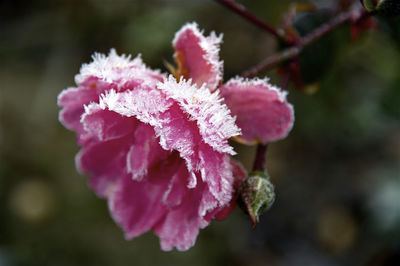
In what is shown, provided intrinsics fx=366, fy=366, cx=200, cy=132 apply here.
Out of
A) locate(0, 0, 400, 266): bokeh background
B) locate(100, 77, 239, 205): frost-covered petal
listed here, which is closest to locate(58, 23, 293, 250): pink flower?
locate(100, 77, 239, 205): frost-covered petal

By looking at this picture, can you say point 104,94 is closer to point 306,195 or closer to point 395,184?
point 395,184

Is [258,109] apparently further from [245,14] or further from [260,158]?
[245,14]

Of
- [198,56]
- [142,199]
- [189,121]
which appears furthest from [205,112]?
[142,199]

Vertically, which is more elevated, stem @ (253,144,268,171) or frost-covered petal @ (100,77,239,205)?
stem @ (253,144,268,171)

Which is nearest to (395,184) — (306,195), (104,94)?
(306,195)

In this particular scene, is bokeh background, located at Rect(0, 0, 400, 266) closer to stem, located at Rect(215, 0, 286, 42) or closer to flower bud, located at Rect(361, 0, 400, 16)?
stem, located at Rect(215, 0, 286, 42)

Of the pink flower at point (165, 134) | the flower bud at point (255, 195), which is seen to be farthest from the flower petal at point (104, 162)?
the flower bud at point (255, 195)
